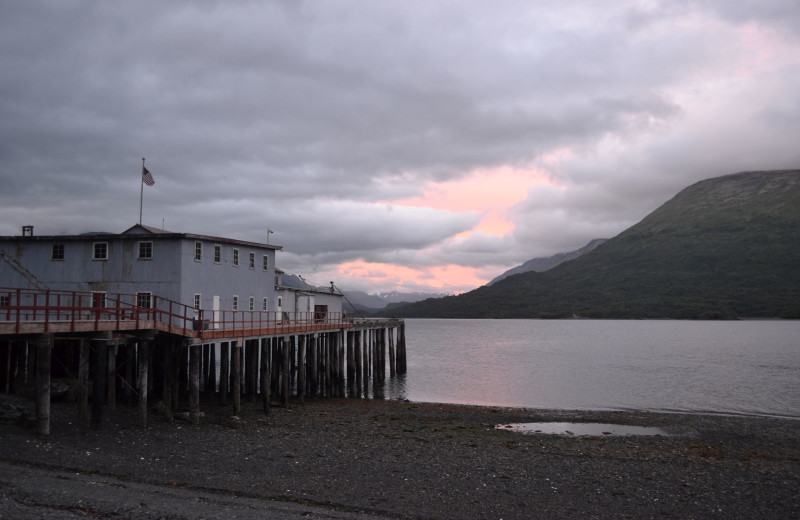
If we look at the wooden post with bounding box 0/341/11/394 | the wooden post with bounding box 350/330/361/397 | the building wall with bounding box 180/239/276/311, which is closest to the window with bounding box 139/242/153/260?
the building wall with bounding box 180/239/276/311

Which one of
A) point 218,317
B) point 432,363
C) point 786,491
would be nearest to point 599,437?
point 786,491

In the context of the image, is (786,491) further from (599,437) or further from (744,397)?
(744,397)

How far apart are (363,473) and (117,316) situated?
10.6 m

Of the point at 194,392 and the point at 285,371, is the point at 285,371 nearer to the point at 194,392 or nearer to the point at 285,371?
the point at 285,371

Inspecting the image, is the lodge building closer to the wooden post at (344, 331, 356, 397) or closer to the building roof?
the building roof

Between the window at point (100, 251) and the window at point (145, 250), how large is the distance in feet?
7.17

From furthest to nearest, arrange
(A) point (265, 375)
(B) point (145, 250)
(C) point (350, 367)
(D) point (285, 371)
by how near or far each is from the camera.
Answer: (C) point (350, 367), (D) point (285, 371), (B) point (145, 250), (A) point (265, 375)

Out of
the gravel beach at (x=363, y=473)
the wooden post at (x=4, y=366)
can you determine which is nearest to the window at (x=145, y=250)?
the wooden post at (x=4, y=366)

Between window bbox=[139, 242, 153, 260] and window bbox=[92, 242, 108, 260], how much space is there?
2187mm

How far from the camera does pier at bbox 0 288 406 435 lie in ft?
66.7

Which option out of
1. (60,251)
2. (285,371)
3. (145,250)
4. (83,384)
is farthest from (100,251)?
(83,384)

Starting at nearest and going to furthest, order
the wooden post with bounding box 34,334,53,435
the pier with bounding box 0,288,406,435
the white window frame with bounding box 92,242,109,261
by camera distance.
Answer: the wooden post with bounding box 34,334,53,435, the pier with bounding box 0,288,406,435, the white window frame with bounding box 92,242,109,261

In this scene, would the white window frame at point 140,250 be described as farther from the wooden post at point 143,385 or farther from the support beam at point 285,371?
the wooden post at point 143,385

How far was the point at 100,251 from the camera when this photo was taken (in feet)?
107
